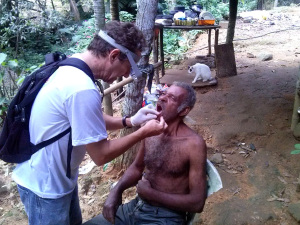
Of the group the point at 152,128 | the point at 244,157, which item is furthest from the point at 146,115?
the point at 244,157

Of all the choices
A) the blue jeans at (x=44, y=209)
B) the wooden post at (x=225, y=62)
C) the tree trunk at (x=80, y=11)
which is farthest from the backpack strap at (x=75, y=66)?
the tree trunk at (x=80, y=11)

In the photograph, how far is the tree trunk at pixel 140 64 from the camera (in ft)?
11.4

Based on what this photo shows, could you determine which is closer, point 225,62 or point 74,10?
point 225,62

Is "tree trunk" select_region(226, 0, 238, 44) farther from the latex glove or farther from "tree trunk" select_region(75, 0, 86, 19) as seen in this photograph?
"tree trunk" select_region(75, 0, 86, 19)

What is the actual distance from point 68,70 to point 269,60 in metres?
8.59

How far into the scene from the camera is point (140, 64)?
3.59 m

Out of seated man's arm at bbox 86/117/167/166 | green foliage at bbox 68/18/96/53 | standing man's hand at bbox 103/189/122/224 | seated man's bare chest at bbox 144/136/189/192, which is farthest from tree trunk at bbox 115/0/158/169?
green foliage at bbox 68/18/96/53

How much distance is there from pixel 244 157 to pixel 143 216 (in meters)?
2.43

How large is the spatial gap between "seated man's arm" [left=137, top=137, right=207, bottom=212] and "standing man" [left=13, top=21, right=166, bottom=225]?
1.66 ft

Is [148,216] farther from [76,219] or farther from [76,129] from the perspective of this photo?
[76,129]

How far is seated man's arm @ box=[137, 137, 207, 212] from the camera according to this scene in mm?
2125

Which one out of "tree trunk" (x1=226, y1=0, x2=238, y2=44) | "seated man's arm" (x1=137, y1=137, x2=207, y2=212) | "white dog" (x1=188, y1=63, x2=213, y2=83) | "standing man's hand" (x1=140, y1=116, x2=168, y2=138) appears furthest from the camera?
"tree trunk" (x1=226, y1=0, x2=238, y2=44)

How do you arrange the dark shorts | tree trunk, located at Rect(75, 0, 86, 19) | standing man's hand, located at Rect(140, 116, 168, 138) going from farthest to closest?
tree trunk, located at Rect(75, 0, 86, 19) < the dark shorts < standing man's hand, located at Rect(140, 116, 168, 138)

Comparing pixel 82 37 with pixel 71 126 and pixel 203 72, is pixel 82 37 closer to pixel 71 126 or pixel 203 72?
pixel 203 72
